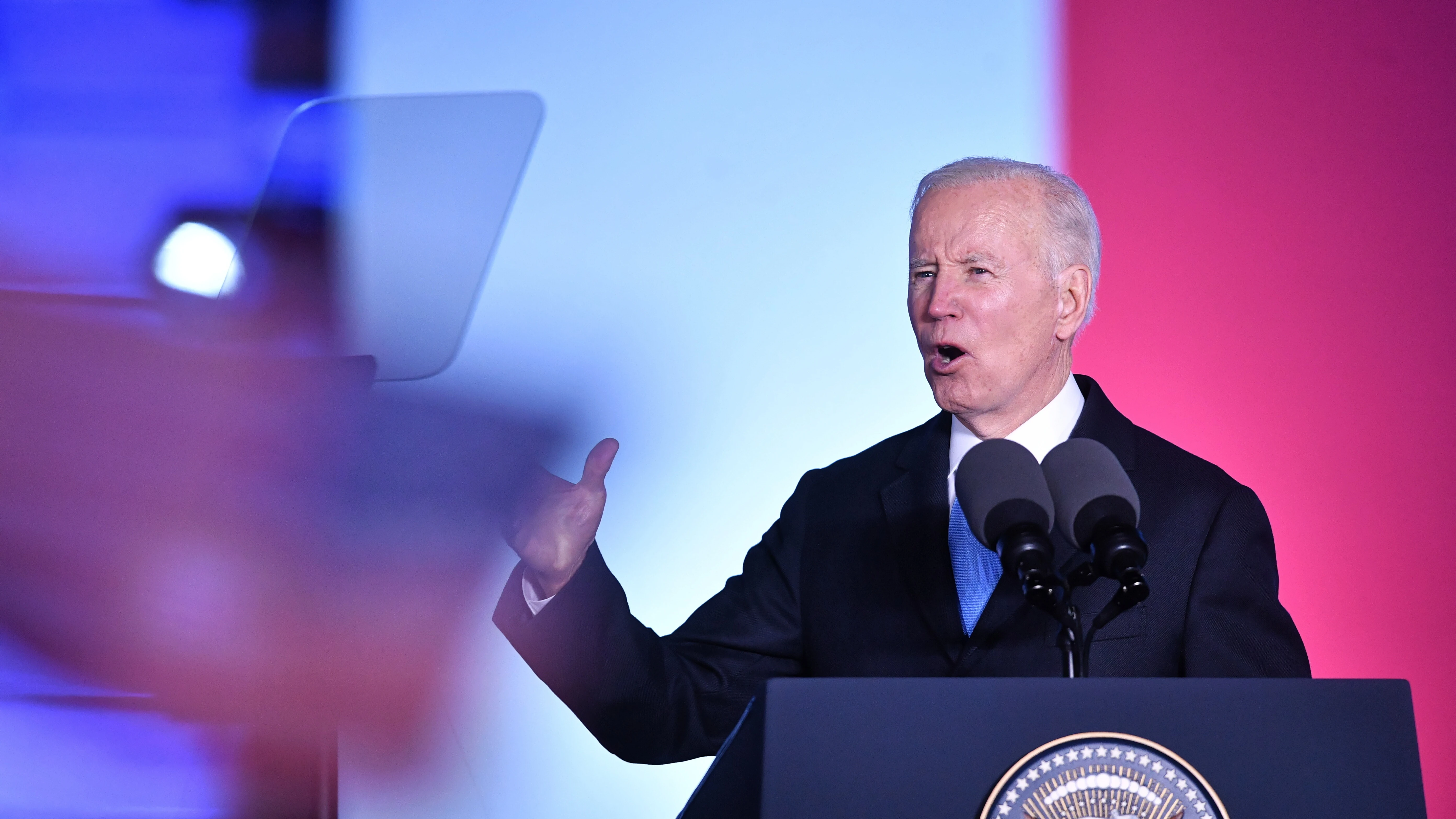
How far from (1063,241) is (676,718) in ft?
2.30

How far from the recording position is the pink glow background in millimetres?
2146

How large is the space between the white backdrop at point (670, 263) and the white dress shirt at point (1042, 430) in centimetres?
61

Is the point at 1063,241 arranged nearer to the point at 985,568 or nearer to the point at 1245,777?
the point at 985,568

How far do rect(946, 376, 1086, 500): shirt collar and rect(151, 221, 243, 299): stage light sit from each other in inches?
47.2

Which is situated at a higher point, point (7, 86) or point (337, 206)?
point (7, 86)

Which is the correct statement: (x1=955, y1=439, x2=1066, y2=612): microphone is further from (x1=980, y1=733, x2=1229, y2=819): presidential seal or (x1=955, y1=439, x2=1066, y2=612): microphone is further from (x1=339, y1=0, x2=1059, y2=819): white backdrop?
(x1=339, y1=0, x2=1059, y2=819): white backdrop

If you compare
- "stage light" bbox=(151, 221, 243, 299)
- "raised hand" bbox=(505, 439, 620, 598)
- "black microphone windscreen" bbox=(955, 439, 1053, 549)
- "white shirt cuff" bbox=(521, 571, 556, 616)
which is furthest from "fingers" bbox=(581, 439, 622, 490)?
"stage light" bbox=(151, 221, 243, 299)

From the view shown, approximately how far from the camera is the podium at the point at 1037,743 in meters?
0.78

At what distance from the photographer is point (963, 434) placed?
1508 mm

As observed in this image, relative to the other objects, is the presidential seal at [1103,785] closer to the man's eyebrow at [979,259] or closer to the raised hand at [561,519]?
the raised hand at [561,519]

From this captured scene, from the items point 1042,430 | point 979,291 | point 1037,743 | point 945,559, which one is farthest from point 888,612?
point 1037,743

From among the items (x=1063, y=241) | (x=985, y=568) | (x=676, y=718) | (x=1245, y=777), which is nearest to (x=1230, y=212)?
(x=1063, y=241)

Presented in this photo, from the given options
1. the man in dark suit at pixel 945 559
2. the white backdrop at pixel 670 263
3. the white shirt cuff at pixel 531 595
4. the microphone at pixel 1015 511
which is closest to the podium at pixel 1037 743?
the microphone at pixel 1015 511

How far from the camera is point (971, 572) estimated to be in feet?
4.67
